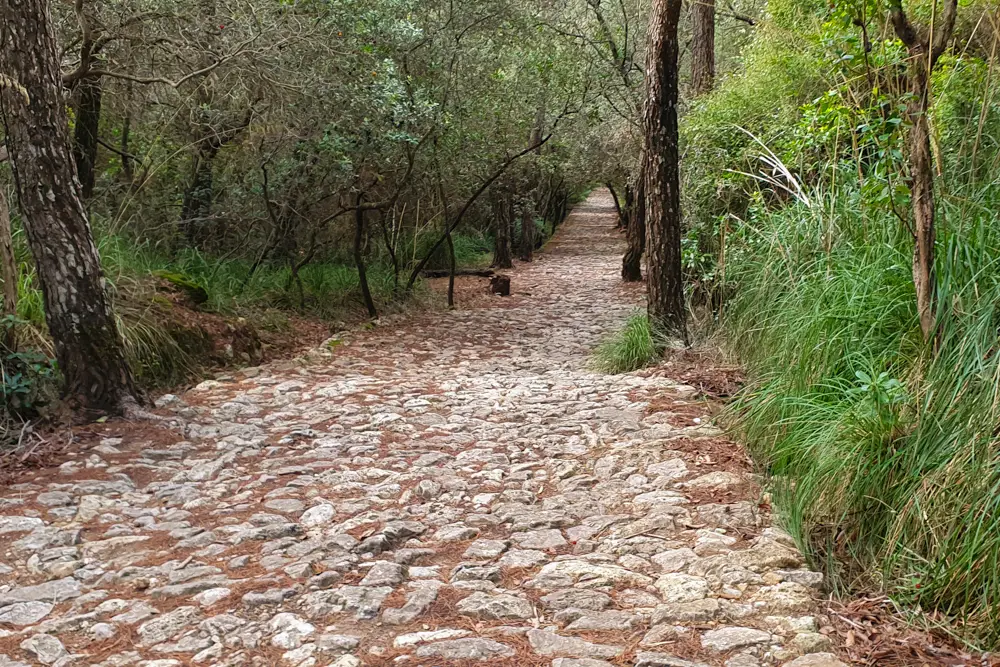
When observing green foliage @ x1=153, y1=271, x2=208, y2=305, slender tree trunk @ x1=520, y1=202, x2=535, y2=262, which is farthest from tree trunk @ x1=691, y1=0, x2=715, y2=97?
slender tree trunk @ x1=520, y1=202, x2=535, y2=262

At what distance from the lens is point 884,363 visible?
12.6ft

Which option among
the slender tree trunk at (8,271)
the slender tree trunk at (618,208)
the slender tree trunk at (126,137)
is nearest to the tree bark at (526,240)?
the slender tree trunk at (618,208)

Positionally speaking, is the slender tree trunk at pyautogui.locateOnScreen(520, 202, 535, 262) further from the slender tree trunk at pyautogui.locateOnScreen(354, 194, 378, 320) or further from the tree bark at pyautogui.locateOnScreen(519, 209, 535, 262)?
the slender tree trunk at pyautogui.locateOnScreen(354, 194, 378, 320)

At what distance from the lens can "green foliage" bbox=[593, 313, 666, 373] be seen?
8.01 metres

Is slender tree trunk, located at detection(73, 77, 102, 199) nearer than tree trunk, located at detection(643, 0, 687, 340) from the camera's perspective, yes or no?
No

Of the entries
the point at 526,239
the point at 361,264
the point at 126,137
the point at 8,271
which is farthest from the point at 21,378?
the point at 526,239

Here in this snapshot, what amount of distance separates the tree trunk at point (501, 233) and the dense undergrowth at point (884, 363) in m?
15.2

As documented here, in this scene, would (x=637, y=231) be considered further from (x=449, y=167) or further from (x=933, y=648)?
(x=933, y=648)

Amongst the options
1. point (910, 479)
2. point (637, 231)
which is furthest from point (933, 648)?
point (637, 231)

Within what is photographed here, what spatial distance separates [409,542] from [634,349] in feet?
15.5

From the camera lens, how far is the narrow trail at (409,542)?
2.98m

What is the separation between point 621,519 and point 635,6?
1524 centimetres

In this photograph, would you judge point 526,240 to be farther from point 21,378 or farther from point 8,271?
point 21,378

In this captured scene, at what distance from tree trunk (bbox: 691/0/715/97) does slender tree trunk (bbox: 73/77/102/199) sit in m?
8.73
